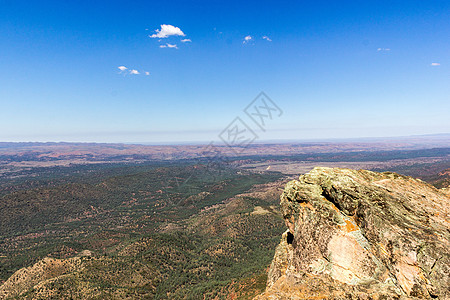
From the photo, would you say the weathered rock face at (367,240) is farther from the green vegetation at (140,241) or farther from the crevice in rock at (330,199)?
the green vegetation at (140,241)

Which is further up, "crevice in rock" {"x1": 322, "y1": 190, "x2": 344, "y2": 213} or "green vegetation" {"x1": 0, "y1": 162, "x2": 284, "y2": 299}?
"crevice in rock" {"x1": 322, "y1": 190, "x2": 344, "y2": 213}

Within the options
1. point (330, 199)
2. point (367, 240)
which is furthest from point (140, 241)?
point (367, 240)

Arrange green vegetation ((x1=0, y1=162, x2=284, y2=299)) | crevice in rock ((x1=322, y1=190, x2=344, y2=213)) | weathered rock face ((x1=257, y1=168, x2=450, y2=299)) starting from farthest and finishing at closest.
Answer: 1. green vegetation ((x1=0, y1=162, x2=284, y2=299))
2. crevice in rock ((x1=322, y1=190, x2=344, y2=213))
3. weathered rock face ((x1=257, y1=168, x2=450, y2=299))

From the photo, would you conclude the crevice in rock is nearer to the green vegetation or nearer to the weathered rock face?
the weathered rock face

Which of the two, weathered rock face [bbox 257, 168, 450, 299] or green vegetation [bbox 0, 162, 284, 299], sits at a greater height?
weathered rock face [bbox 257, 168, 450, 299]

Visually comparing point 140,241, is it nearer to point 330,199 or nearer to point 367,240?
point 330,199

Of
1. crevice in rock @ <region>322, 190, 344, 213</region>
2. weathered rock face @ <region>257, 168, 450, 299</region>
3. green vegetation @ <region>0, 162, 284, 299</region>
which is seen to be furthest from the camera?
green vegetation @ <region>0, 162, 284, 299</region>

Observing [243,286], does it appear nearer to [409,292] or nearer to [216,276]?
[216,276]

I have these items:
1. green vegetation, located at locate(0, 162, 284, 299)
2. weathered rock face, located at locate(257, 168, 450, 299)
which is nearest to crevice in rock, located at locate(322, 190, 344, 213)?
weathered rock face, located at locate(257, 168, 450, 299)

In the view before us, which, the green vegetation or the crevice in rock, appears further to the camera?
the green vegetation
